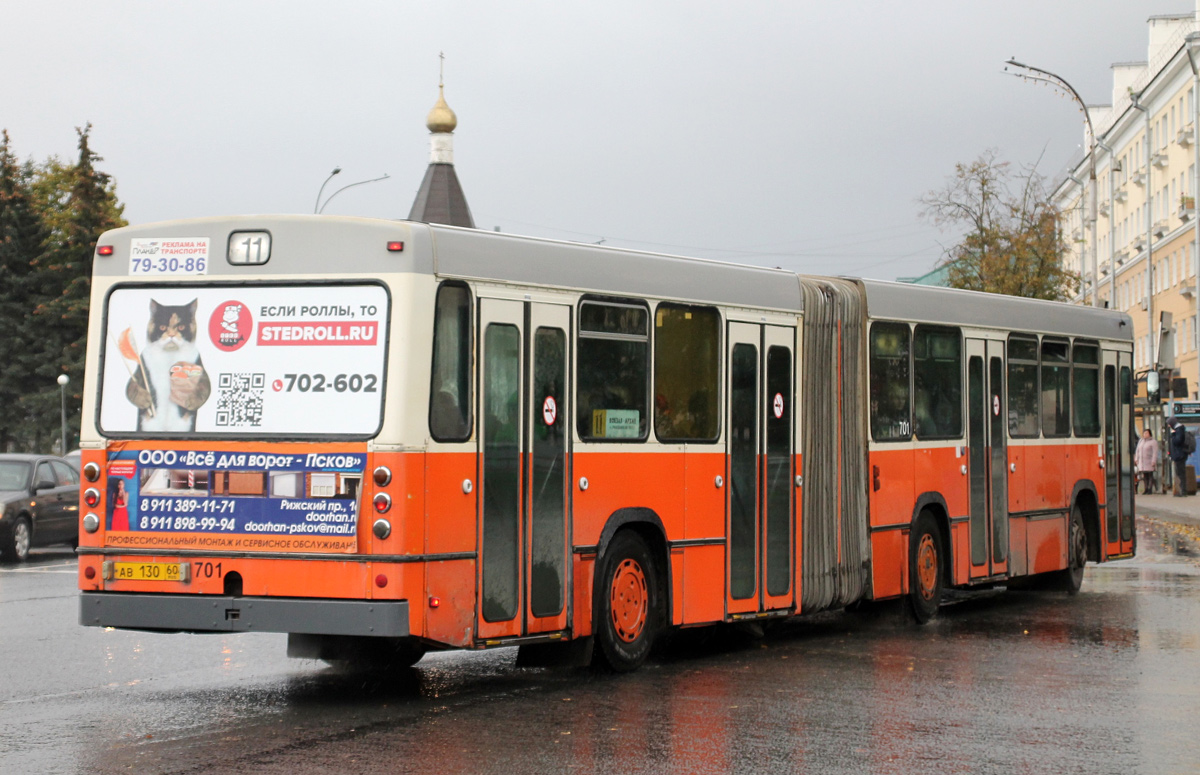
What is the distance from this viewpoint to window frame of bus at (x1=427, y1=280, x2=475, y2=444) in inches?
384

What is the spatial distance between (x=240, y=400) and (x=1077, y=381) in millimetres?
11050

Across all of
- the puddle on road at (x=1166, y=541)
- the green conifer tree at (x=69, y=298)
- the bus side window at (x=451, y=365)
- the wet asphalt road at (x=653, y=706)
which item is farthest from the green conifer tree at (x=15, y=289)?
the bus side window at (x=451, y=365)

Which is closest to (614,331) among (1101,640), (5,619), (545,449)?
(545,449)

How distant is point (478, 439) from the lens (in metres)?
10.1

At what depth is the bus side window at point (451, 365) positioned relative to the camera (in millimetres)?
A: 9789

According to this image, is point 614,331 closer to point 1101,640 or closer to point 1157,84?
point 1101,640

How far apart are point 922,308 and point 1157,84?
6361cm

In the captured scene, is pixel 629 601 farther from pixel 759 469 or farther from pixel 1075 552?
pixel 1075 552

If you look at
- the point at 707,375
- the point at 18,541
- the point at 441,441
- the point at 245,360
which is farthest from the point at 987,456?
the point at 18,541

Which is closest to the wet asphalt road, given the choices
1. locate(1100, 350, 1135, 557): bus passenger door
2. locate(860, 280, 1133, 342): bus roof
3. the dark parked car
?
locate(860, 280, 1133, 342): bus roof

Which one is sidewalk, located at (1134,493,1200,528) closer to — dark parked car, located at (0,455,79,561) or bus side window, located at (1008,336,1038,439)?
bus side window, located at (1008,336,1038,439)

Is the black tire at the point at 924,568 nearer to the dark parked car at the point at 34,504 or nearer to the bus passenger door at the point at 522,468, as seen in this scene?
the bus passenger door at the point at 522,468

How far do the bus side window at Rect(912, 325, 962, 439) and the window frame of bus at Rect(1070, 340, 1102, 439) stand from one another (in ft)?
8.78

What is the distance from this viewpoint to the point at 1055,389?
17531 mm
